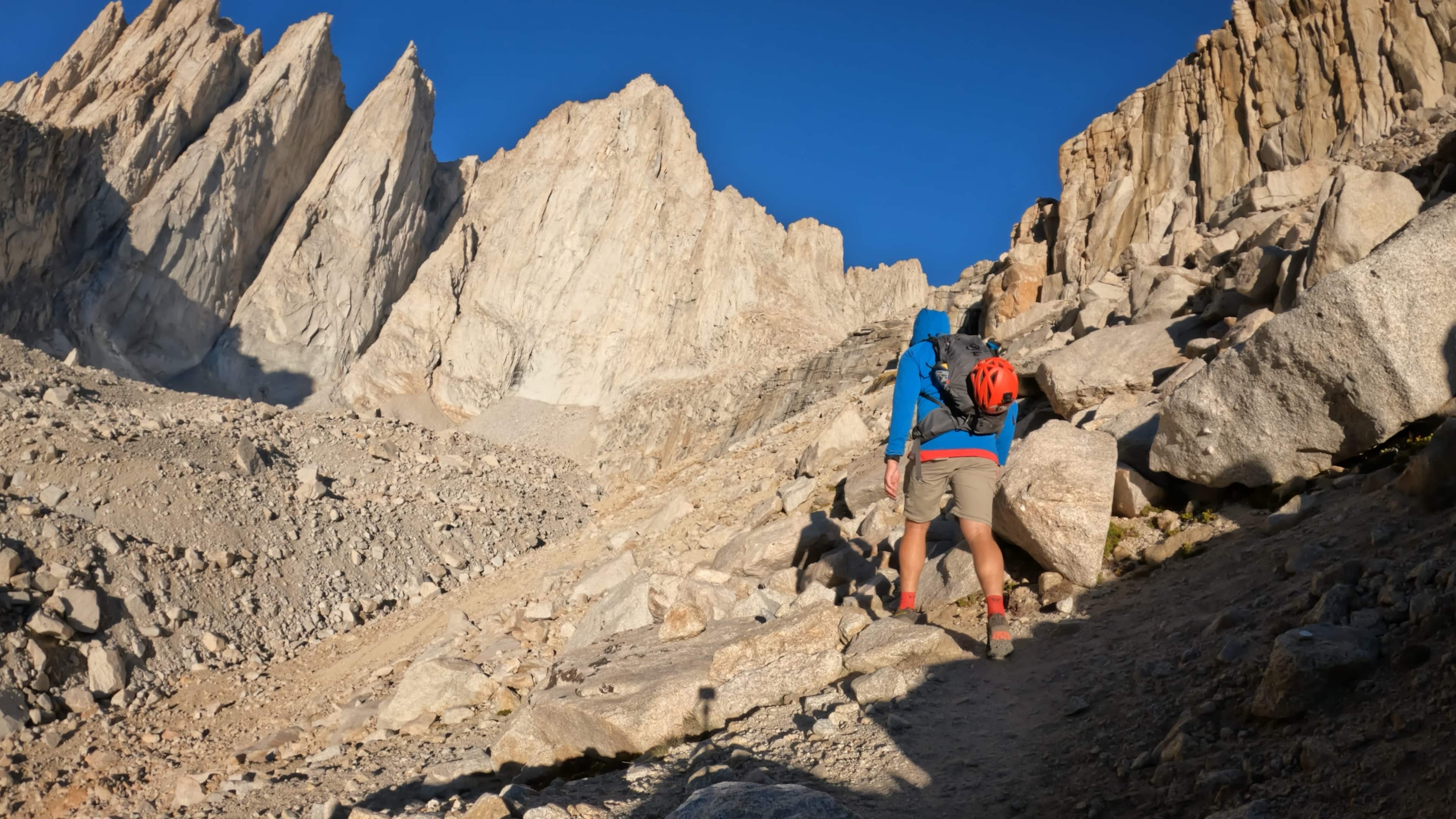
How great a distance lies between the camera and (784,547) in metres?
8.38

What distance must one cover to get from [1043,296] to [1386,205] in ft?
50.3

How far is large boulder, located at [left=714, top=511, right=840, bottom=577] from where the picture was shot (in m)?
8.30

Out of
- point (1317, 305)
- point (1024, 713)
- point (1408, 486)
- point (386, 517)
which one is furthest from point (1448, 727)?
point (386, 517)

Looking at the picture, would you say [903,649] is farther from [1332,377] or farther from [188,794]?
[188,794]

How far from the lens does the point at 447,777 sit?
5484mm

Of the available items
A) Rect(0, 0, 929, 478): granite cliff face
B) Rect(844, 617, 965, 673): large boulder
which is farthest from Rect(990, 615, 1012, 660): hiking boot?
Rect(0, 0, 929, 478): granite cliff face

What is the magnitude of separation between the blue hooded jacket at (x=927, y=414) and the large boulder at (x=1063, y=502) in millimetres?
212

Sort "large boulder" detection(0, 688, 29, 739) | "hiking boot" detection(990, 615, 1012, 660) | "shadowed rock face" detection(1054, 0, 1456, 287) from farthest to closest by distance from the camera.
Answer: "shadowed rock face" detection(1054, 0, 1456, 287) → "large boulder" detection(0, 688, 29, 739) → "hiking boot" detection(990, 615, 1012, 660)

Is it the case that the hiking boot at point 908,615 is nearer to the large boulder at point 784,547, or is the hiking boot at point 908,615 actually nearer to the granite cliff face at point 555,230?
the large boulder at point 784,547

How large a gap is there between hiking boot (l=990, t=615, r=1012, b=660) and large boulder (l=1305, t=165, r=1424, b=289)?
4236mm

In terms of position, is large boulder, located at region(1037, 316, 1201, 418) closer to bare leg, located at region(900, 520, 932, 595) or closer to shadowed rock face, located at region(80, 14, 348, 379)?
bare leg, located at region(900, 520, 932, 595)

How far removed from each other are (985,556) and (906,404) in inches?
41.4

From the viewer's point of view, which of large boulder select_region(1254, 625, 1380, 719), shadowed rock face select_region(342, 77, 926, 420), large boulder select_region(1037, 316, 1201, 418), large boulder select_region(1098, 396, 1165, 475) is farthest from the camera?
shadowed rock face select_region(342, 77, 926, 420)

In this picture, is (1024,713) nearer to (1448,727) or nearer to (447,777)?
(1448,727)
